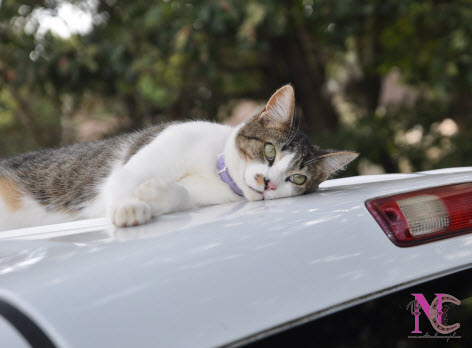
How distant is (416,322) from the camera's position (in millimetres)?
1204

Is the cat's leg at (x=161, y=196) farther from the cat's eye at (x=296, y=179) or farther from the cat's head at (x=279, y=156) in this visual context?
the cat's eye at (x=296, y=179)

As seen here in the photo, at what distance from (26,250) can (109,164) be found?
1.18 meters

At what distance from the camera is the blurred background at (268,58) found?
217 inches

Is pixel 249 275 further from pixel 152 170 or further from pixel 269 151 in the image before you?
pixel 269 151

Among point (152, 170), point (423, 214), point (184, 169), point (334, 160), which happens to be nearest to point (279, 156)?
point (334, 160)

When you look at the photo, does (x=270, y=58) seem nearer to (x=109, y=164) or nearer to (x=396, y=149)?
(x=396, y=149)

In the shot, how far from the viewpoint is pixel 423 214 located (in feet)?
4.23

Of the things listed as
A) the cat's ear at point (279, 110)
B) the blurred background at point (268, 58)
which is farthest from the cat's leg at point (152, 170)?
the blurred background at point (268, 58)

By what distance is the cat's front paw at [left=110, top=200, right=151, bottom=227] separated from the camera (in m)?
1.33

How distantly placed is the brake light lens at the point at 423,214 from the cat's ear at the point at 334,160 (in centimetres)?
81

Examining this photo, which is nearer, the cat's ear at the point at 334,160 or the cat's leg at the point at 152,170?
the cat's leg at the point at 152,170

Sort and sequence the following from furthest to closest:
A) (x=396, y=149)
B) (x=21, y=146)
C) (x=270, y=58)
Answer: (x=21, y=146) → (x=270, y=58) → (x=396, y=149)

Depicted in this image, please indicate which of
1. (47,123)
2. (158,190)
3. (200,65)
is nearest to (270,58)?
(200,65)

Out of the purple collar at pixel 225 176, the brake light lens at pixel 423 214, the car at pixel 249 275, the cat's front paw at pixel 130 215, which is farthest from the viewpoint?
the purple collar at pixel 225 176
